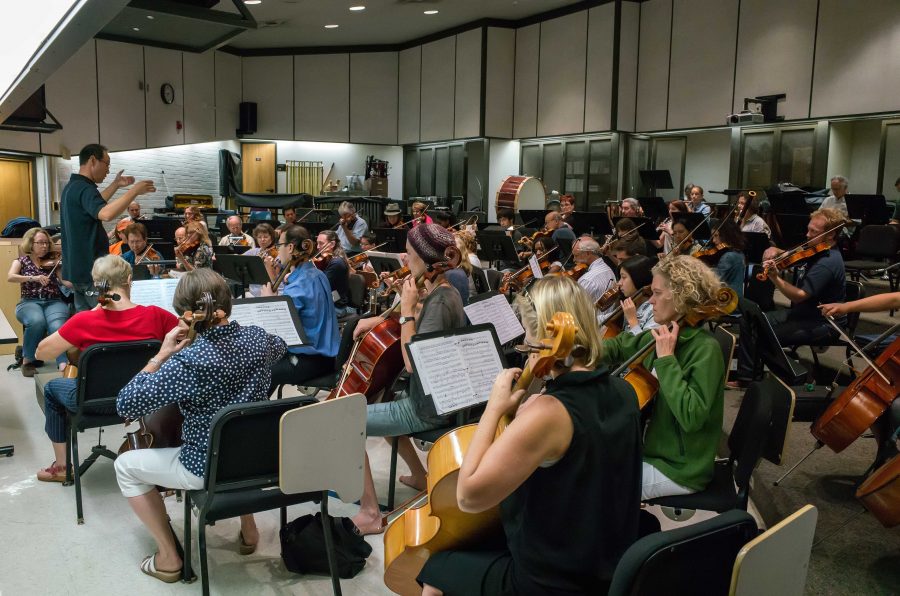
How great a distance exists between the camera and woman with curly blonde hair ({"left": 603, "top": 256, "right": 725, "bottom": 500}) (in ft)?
7.88

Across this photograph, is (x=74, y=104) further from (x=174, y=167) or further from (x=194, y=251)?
(x=194, y=251)

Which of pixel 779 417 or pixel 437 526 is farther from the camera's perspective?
pixel 779 417

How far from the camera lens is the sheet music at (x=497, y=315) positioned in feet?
11.5

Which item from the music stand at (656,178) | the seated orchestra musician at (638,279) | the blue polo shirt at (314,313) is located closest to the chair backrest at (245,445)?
the blue polo shirt at (314,313)

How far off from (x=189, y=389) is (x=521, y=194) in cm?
993

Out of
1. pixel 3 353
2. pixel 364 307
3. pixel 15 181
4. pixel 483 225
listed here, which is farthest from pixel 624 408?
pixel 15 181

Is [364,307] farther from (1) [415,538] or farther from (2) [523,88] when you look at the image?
(2) [523,88]

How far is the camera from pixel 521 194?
1196 cm

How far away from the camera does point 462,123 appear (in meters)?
14.6

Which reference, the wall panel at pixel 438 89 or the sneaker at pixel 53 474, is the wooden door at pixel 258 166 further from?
the sneaker at pixel 53 474

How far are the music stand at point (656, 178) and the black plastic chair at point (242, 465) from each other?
10427 millimetres

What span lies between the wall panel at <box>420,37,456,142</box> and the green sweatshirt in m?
13.0

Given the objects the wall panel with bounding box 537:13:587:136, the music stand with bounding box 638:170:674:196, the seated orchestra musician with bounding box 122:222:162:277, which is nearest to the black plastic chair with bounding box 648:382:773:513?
the seated orchestra musician with bounding box 122:222:162:277

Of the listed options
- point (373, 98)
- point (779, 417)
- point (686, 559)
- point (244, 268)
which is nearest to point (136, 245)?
point (244, 268)
